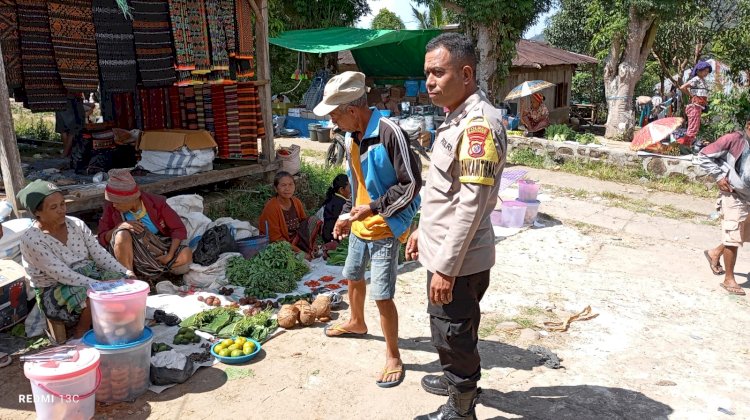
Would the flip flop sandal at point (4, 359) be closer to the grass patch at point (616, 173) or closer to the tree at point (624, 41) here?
the grass patch at point (616, 173)

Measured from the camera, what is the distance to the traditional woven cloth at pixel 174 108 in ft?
25.7

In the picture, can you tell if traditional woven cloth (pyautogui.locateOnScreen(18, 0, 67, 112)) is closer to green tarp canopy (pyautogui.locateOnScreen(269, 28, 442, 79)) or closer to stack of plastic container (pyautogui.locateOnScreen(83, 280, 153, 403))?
stack of plastic container (pyautogui.locateOnScreen(83, 280, 153, 403))

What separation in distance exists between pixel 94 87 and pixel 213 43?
1.57 m

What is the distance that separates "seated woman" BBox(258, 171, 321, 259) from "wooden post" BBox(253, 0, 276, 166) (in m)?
1.86

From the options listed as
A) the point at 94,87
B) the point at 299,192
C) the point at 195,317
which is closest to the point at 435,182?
the point at 195,317

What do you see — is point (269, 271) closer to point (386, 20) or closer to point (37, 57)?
point (37, 57)

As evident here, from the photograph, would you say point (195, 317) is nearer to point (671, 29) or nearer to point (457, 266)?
point (457, 266)

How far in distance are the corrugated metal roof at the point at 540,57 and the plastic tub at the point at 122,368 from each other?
14333 mm

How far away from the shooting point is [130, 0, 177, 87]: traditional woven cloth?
21.0 feet

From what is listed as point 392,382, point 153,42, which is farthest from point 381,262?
point 153,42

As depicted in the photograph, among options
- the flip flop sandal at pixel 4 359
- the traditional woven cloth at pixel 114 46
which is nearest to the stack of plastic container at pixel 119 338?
the flip flop sandal at pixel 4 359

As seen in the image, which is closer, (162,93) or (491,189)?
(491,189)

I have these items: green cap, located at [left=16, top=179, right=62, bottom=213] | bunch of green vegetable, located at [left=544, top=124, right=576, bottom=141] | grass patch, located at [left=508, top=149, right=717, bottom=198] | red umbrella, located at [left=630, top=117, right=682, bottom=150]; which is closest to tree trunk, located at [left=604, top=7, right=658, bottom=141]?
bunch of green vegetable, located at [left=544, top=124, right=576, bottom=141]

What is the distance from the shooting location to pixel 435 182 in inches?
106
